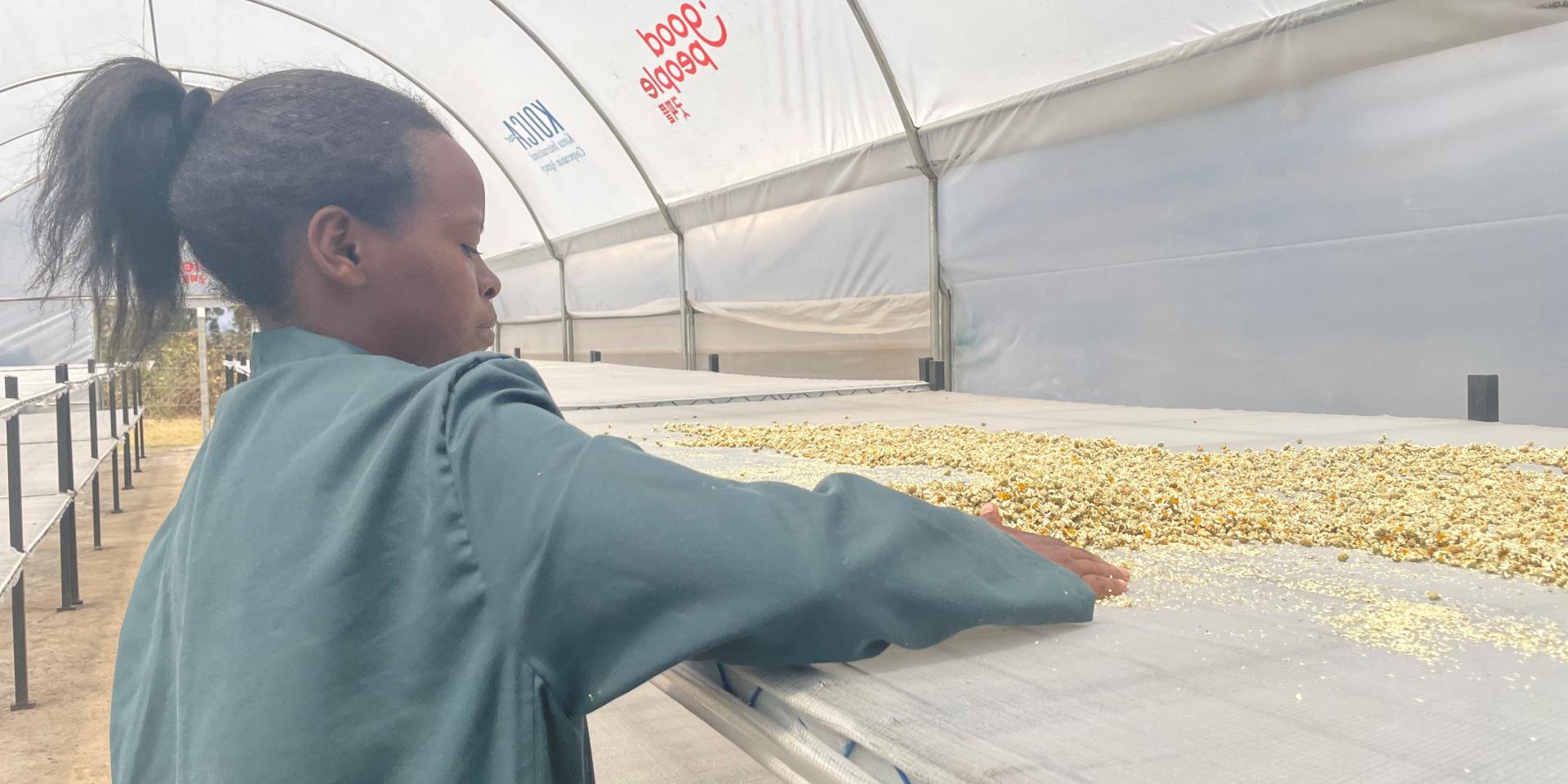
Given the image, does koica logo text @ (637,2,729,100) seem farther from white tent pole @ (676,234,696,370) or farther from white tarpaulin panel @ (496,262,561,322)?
white tarpaulin panel @ (496,262,561,322)

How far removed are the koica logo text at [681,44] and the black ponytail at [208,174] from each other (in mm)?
5020

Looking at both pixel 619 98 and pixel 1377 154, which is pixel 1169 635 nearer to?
pixel 1377 154

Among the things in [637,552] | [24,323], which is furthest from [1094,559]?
[24,323]

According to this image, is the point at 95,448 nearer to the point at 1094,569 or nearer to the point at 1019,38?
the point at 1019,38

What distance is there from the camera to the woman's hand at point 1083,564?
0.88 metres

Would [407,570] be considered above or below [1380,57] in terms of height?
below

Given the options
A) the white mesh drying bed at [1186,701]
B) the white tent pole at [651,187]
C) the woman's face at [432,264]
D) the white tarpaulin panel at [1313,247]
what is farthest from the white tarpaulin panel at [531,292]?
the white mesh drying bed at [1186,701]

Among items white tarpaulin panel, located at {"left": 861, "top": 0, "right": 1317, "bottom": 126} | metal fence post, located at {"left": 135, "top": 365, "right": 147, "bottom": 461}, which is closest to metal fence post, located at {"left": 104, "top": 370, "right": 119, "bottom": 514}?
metal fence post, located at {"left": 135, "top": 365, "right": 147, "bottom": 461}

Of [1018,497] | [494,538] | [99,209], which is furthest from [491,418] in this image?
[1018,497]

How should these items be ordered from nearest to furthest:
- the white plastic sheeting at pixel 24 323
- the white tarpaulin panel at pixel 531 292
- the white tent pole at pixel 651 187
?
the white tent pole at pixel 651 187, the white tarpaulin panel at pixel 531 292, the white plastic sheeting at pixel 24 323

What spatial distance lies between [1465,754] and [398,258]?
2.69ft

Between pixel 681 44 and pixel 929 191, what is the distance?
1.96 m

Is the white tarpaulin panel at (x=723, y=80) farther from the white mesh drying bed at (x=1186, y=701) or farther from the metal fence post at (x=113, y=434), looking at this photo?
the white mesh drying bed at (x=1186, y=701)

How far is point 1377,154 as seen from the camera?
10.4 feet
